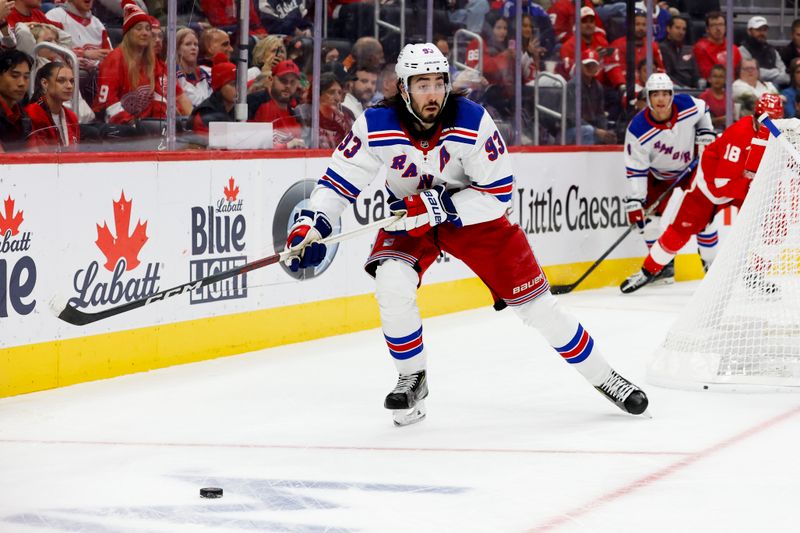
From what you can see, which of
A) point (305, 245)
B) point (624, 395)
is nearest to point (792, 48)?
point (624, 395)

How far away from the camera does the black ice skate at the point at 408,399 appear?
12.6 ft

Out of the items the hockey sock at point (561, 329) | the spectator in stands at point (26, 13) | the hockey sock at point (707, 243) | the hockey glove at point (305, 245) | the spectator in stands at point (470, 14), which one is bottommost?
the hockey sock at point (707, 243)

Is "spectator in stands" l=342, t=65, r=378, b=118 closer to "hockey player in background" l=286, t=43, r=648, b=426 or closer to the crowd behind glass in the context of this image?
the crowd behind glass

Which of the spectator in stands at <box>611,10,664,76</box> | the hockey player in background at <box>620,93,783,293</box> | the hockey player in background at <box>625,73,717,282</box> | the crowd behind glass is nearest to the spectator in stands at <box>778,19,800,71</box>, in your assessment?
the crowd behind glass

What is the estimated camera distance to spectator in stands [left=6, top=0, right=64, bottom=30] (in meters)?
4.39

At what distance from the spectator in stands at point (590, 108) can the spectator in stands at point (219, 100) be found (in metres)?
2.85

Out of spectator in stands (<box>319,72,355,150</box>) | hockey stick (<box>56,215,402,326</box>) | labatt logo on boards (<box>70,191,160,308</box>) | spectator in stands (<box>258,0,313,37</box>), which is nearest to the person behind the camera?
hockey stick (<box>56,215,402,326</box>)

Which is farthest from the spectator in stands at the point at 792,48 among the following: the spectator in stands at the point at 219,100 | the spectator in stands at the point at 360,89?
the spectator in stands at the point at 219,100

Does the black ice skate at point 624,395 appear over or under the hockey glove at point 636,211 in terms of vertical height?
under

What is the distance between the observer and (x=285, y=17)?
5.71 m

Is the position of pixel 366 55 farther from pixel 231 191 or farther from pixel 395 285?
pixel 395 285

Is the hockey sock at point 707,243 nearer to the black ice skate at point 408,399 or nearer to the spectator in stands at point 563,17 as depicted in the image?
the spectator in stands at point 563,17

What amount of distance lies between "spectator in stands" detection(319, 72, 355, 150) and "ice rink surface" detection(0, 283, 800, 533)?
120cm

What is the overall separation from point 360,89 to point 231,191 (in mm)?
1162
